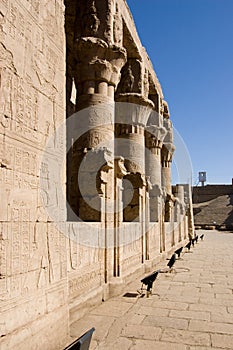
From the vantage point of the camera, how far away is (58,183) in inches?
169

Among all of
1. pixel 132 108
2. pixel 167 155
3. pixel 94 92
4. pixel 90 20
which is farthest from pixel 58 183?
pixel 167 155

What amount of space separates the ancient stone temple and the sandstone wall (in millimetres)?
11

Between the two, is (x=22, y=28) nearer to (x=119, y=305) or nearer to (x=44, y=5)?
(x=44, y=5)

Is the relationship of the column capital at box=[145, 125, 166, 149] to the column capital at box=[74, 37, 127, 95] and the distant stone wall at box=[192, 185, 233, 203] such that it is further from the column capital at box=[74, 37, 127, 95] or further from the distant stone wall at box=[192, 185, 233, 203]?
the distant stone wall at box=[192, 185, 233, 203]

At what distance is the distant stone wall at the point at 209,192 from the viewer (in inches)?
1997

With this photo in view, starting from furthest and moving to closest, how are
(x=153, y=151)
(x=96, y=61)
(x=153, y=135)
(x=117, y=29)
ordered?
(x=153, y=151)
(x=153, y=135)
(x=117, y=29)
(x=96, y=61)

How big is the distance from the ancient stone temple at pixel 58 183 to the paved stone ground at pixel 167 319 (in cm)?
37

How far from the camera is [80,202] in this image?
7.09 metres

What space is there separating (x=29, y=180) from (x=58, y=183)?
26.3 inches

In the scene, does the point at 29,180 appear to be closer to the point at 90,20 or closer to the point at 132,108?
the point at 90,20

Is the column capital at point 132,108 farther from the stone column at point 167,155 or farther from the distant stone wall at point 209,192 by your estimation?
the distant stone wall at point 209,192

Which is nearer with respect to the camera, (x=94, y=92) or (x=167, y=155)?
(x=94, y=92)

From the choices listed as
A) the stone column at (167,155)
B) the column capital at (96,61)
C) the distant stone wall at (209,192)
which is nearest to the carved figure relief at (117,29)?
the column capital at (96,61)

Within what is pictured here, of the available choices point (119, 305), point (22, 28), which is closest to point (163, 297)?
point (119, 305)
